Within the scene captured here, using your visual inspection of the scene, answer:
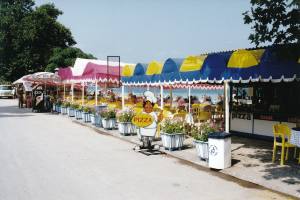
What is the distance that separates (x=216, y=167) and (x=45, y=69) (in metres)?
45.8

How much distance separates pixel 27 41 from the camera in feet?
169

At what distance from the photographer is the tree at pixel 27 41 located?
5144 centimetres

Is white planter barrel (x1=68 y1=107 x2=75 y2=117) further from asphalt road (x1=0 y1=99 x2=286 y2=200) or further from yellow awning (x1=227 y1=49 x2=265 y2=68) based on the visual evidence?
yellow awning (x1=227 y1=49 x2=265 y2=68)

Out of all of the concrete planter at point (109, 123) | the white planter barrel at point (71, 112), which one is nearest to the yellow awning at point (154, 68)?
the concrete planter at point (109, 123)

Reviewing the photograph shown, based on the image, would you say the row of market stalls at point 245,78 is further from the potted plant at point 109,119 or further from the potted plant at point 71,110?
the potted plant at point 71,110

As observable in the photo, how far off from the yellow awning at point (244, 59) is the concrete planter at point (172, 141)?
9.81ft

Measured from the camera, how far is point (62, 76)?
26.7 metres

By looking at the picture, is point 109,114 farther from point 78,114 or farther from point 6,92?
point 6,92

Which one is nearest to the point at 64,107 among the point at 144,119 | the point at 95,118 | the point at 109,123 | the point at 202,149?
the point at 95,118

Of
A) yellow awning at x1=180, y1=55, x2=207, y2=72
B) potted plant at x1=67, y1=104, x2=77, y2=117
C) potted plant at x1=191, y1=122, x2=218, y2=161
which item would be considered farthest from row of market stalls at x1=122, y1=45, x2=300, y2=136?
potted plant at x1=67, y1=104, x2=77, y2=117

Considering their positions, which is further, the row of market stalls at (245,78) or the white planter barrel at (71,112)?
the white planter barrel at (71,112)

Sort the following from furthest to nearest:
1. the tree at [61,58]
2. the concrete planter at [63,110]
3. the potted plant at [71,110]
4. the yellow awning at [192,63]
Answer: the tree at [61,58] → the concrete planter at [63,110] → the potted plant at [71,110] → the yellow awning at [192,63]

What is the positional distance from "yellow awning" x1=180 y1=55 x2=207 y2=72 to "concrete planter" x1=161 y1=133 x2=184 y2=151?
2.29 m

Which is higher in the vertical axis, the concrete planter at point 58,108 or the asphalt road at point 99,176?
the concrete planter at point 58,108
